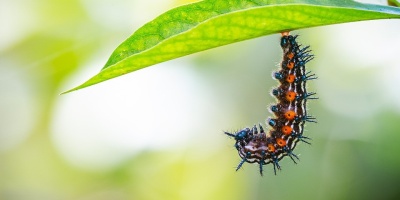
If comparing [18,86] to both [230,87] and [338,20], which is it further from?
[338,20]

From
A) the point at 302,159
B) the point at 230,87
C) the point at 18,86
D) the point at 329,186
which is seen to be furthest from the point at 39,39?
the point at 329,186

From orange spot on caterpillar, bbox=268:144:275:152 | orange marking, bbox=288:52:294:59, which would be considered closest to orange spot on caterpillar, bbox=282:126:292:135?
orange spot on caterpillar, bbox=268:144:275:152

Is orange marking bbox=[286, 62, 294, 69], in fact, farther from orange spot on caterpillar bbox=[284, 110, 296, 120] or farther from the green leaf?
the green leaf

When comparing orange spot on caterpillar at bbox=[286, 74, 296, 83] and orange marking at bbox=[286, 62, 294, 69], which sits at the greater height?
orange marking at bbox=[286, 62, 294, 69]

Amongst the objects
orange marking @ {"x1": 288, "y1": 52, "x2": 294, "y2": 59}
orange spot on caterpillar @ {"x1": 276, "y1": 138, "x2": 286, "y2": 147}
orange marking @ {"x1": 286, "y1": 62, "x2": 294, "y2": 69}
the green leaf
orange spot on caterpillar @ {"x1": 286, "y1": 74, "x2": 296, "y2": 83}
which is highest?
the green leaf

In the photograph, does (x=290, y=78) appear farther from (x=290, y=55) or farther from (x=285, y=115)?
(x=285, y=115)

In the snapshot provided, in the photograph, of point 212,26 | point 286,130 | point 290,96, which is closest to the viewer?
point 212,26

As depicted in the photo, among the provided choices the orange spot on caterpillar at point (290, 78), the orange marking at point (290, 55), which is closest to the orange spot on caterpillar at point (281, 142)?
the orange spot on caterpillar at point (290, 78)

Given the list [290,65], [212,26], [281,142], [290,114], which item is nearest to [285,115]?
[290,114]
